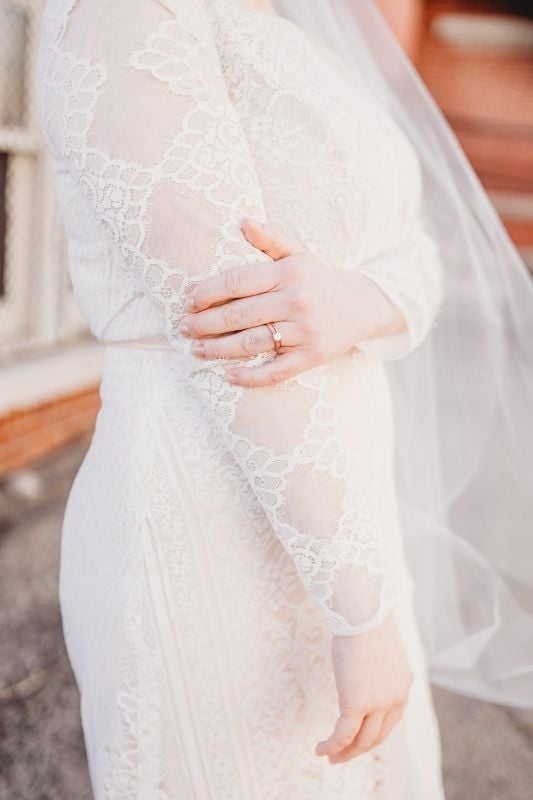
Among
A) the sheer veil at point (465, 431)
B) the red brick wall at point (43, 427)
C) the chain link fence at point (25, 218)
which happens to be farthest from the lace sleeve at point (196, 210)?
the chain link fence at point (25, 218)

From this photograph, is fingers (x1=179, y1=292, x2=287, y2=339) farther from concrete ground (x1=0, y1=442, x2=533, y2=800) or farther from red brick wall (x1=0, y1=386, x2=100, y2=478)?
red brick wall (x1=0, y1=386, x2=100, y2=478)

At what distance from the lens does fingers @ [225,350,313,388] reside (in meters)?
0.70

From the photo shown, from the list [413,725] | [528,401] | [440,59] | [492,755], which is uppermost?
[440,59]

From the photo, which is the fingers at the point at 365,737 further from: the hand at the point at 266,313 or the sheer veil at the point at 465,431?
the sheer veil at the point at 465,431

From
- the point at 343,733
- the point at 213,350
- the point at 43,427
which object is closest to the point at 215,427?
the point at 213,350

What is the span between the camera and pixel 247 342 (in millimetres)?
706

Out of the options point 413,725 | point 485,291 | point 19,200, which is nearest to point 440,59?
point 19,200

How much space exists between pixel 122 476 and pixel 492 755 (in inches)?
66.2

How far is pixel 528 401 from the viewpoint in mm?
1396

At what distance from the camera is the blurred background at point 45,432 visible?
75.2 inches

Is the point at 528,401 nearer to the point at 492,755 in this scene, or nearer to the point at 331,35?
the point at 331,35

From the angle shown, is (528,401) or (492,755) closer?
(528,401)

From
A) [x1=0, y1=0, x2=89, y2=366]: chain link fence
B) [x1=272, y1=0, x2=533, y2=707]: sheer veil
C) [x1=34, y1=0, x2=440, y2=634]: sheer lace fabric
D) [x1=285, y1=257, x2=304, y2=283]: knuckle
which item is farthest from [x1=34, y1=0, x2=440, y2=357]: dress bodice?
[x1=0, y1=0, x2=89, y2=366]: chain link fence

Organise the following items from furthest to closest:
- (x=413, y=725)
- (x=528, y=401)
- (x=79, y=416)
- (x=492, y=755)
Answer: (x=79, y=416) → (x=492, y=755) → (x=528, y=401) → (x=413, y=725)
